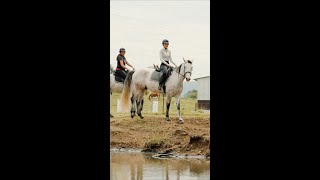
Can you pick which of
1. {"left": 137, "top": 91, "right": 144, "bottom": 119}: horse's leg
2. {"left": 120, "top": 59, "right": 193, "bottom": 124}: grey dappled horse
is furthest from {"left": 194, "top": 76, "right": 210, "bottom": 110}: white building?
{"left": 137, "top": 91, "right": 144, "bottom": 119}: horse's leg

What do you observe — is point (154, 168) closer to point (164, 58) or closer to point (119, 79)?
point (164, 58)

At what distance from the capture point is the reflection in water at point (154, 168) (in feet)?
13.0

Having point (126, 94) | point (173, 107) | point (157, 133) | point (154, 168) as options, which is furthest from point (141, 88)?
point (154, 168)

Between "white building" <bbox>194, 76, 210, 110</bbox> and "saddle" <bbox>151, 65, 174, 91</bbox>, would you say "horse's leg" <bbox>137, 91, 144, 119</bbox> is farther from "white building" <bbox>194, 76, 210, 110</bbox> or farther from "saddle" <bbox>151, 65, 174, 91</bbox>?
"white building" <bbox>194, 76, 210, 110</bbox>

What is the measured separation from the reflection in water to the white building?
158 cm

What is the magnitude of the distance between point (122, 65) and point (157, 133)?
3.53 feet

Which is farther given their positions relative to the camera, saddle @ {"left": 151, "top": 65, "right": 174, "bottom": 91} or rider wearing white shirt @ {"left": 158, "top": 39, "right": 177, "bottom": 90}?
saddle @ {"left": 151, "top": 65, "right": 174, "bottom": 91}

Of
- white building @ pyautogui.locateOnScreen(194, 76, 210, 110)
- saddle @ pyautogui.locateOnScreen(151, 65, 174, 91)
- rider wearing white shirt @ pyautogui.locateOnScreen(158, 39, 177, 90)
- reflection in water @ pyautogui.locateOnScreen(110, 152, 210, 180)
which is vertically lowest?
reflection in water @ pyautogui.locateOnScreen(110, 152, 210, 180)

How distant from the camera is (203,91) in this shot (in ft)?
22.0

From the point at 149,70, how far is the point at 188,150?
→ 53.6 inches

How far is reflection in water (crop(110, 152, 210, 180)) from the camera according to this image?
396 centimetres

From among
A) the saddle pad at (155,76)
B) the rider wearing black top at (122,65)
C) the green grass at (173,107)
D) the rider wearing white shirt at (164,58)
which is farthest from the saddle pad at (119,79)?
the rider wearing white shirt at (164,58)
